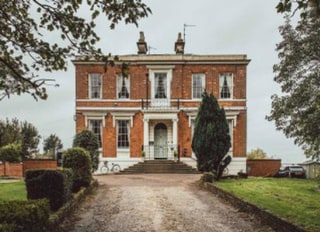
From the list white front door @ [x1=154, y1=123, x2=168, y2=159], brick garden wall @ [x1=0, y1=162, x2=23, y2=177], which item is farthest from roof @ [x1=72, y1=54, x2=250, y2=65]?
brick garden wall @ [x1=0, y1=162, x2=23, y2=177]

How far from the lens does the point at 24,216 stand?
8.97m

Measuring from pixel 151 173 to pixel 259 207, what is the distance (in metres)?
19.1

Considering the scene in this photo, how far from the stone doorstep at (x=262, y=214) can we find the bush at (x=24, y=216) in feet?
17.0

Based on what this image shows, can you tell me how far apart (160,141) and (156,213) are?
21951mm

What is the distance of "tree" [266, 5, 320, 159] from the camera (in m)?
27.0

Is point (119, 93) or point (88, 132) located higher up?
point (119, 93)

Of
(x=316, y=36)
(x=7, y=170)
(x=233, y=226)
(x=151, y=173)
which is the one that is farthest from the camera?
(x=7, y=170)

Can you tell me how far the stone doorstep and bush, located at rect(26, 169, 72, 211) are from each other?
5.31 m

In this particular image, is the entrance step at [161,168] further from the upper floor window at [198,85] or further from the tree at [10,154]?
the tree at [10,154]

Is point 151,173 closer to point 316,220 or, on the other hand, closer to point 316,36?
point 316,36

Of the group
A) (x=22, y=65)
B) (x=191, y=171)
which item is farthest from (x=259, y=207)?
(x=191, y=171)

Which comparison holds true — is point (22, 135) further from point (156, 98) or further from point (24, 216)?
point (24, 216)

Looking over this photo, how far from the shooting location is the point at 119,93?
36.2m

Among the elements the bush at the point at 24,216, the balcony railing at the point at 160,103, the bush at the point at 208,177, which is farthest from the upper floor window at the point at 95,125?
the bush at the point at 24,216
